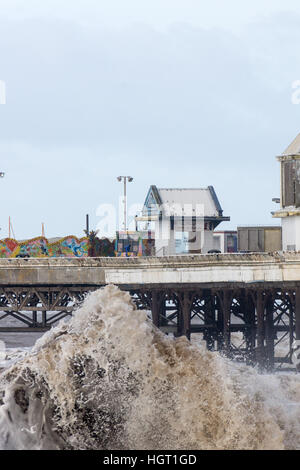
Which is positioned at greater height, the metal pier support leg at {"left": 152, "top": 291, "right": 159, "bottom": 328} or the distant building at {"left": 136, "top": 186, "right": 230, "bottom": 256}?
the distant building at {"left": 136, "top": 186, "right": 230, "bottom": 256}

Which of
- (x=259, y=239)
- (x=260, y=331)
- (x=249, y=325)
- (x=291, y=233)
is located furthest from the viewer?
(x=259, y=239)

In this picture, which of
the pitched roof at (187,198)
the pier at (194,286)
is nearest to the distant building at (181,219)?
the pitched roof at (187,198)

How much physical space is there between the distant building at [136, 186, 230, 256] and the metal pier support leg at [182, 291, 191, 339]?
13700mm

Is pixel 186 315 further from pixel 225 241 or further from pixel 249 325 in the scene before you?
pixel 225 241

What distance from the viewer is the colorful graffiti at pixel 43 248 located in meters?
65.5

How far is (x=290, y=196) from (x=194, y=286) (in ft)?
29.7

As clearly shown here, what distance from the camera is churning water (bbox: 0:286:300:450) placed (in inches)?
764

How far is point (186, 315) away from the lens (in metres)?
50.1

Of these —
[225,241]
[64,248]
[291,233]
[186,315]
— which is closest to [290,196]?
[291,233]

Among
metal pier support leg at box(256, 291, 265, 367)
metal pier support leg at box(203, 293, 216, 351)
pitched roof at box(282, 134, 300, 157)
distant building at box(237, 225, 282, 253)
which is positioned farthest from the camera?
distant building at box(237, 225, 282, 253)

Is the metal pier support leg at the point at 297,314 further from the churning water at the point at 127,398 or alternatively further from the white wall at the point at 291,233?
the churning water at the point at 127,398

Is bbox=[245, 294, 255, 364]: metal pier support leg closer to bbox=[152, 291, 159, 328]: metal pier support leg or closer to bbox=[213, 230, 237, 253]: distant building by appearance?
bbox=[152, 291, 159, 328]: metal pier support leg

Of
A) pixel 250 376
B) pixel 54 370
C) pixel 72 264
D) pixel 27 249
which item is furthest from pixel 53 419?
pixel 27 249

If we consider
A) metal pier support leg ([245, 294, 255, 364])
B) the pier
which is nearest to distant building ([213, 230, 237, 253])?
the pier
